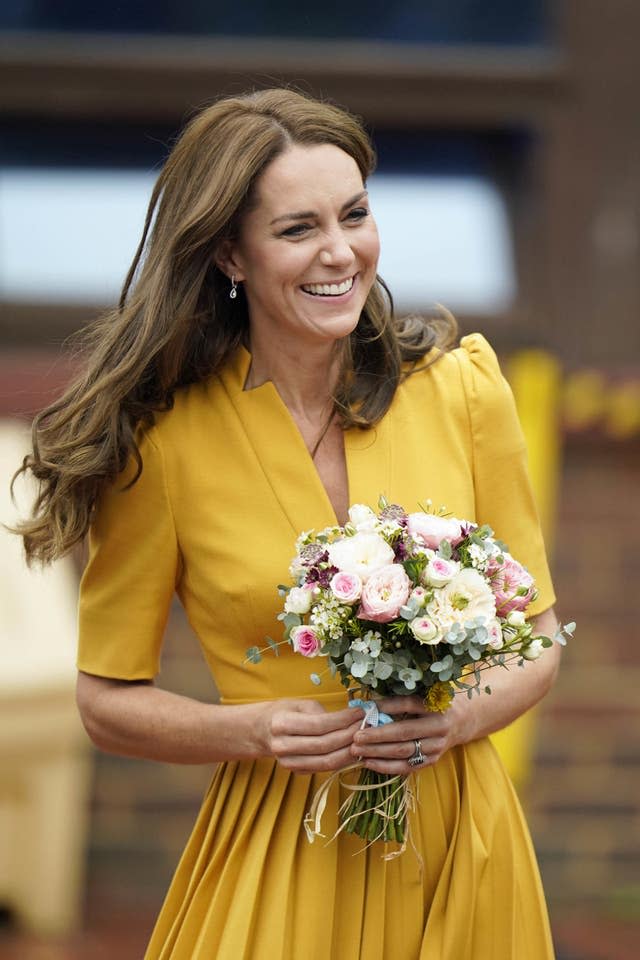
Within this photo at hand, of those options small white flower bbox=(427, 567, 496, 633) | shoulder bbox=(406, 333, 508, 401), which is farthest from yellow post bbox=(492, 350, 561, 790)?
small white flower bbox=(427, 567, 496, 633)

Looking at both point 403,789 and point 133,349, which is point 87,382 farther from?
point 403,789

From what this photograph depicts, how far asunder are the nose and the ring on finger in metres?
0.75

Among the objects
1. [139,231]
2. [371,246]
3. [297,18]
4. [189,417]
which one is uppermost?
[297,18]

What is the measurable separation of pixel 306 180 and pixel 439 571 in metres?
0.68

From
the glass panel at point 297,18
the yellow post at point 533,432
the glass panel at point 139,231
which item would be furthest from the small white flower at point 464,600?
the glass panel at point 297,18

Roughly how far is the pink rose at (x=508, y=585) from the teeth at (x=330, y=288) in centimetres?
50

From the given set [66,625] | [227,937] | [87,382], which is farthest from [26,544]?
[66,625]

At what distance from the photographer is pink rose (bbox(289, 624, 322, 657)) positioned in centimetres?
242

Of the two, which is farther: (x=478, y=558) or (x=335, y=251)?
(x=335, y=251)

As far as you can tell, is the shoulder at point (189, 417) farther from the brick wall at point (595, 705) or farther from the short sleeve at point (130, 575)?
the brick wall at point (595, 705)

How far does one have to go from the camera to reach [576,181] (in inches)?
230

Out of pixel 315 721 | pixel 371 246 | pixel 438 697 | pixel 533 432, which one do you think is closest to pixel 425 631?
pixel 438 697

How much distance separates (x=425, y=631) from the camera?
2.33 meters

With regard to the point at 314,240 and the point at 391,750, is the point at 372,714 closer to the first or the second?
the point at 391,750
